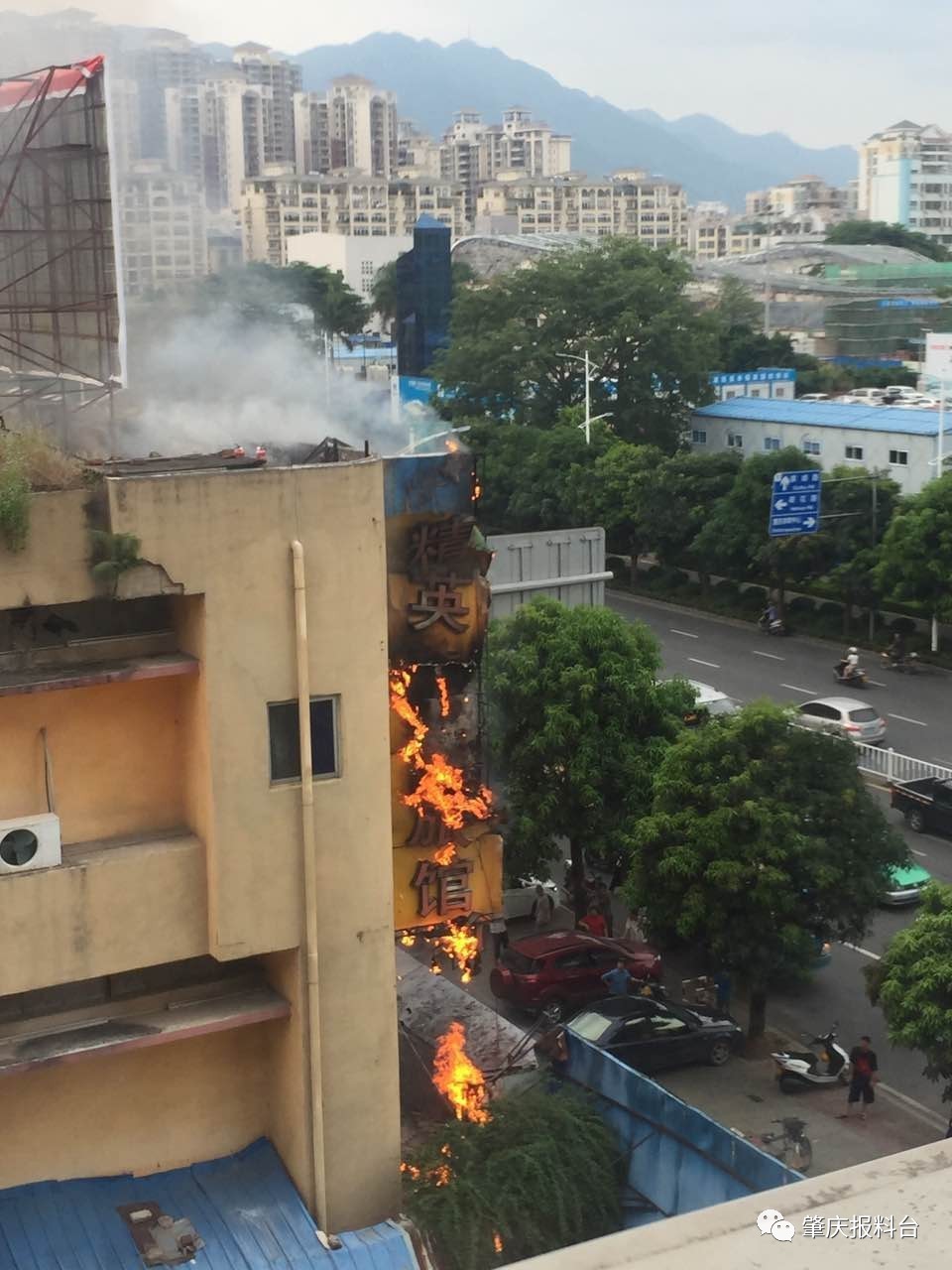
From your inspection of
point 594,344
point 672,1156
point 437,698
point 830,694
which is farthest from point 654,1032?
point 594,344

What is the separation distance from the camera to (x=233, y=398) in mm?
11297

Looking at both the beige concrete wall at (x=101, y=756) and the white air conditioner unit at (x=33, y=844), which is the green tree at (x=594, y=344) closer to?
the beige concrete wall at (x=101, y=756)

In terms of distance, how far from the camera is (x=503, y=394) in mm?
44625

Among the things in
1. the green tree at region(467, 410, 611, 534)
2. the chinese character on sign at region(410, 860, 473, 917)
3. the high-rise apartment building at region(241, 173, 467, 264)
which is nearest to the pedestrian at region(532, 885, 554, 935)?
the chinese character on sign at region(410, 860, 473, 917)

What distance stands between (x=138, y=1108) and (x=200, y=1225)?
72cm

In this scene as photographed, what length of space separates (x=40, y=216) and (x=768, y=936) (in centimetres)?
855

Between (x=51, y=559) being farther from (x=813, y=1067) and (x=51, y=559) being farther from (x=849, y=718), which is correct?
(x=849, y=718)

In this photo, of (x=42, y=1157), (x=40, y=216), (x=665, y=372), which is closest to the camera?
(x=42, y=1157)

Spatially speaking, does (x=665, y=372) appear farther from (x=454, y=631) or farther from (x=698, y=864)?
(x=454, y=631)

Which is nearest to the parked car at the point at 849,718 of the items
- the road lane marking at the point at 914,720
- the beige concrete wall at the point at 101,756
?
the road lane marking at the point at 914,720

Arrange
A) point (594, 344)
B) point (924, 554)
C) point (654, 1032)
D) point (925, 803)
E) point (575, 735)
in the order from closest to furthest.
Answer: point (654, 1032)
point (575, 735)
point (925, 803)
point (924, 554)
point (594, 344)

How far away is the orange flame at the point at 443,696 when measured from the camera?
10.3 m

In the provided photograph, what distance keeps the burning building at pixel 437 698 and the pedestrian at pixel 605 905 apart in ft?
21.0

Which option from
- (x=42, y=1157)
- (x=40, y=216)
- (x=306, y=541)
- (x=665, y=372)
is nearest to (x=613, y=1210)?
(x=42, y=1157)
